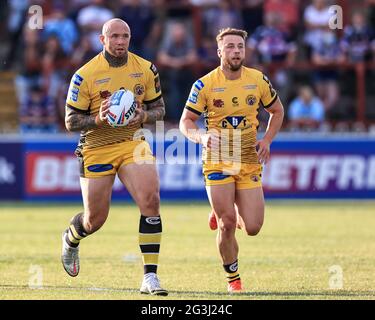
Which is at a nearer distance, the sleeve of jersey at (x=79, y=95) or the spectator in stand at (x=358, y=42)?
the sleeve of jersey at (x=79, y=95)

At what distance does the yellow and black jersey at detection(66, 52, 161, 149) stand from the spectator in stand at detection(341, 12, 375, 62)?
12.4m

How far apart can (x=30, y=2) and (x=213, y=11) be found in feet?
14.2

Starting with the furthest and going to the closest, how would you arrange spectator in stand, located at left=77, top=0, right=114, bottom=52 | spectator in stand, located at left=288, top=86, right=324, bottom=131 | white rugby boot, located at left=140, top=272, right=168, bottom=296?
spectator in stand, located at left=77, top=0, right=114, bottom=52
spectator in stand, located at left=288, top=86, right=324, bottom=131
white rugby boot, located at left=140, top=272, right=168, bottom=296

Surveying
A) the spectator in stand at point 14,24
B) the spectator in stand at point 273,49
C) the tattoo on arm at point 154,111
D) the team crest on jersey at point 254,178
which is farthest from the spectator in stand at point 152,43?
the team crest on jersey at point 254,178

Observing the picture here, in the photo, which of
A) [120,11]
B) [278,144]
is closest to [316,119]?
[278,144]

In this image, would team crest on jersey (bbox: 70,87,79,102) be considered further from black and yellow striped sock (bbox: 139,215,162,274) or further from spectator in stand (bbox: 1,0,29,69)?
spectator in stand (bbox: 1,0,29,69)

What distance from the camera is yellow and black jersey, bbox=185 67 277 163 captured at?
9773 mm

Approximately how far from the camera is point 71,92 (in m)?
9.64

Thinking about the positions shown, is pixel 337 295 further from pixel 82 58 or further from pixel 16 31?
pixel 16 31

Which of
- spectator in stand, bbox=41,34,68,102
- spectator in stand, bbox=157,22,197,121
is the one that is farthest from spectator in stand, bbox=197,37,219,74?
spectator in stand, bbox=41,34,68,102

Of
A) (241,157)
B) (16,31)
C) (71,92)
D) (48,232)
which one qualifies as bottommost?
(48,232)

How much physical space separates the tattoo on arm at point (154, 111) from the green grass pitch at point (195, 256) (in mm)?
1674

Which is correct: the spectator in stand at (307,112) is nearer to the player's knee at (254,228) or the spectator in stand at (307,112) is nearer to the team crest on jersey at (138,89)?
the player's knee at (254,228)

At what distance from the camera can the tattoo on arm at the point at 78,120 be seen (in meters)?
9.54
